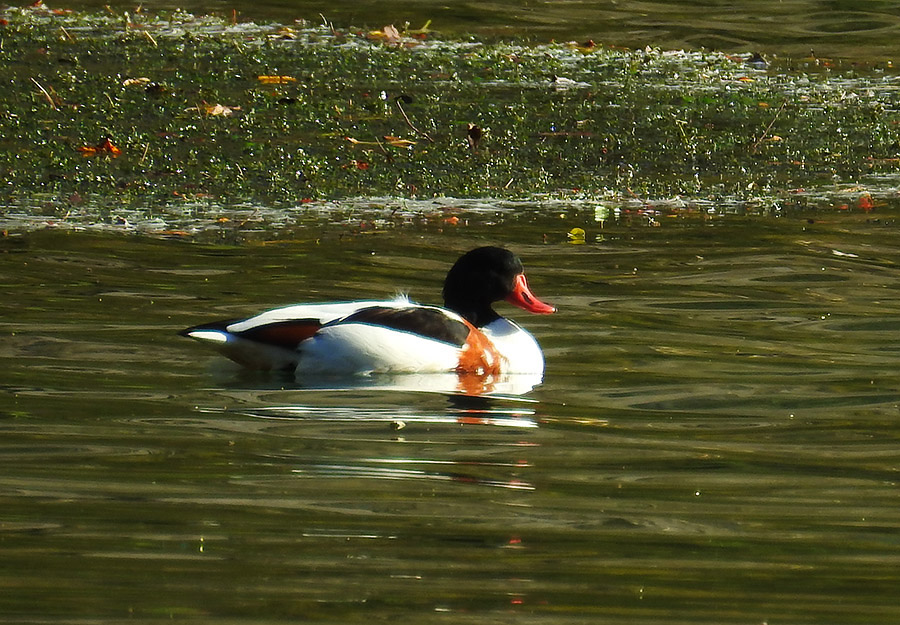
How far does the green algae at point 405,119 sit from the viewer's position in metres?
11.5

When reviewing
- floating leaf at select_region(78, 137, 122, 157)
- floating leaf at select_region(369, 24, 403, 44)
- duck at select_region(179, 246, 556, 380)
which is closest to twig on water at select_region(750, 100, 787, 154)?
floating leaf at select_region(369, 24, 403, 44)

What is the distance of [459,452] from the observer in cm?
561

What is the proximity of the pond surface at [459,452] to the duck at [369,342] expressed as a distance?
0.14m

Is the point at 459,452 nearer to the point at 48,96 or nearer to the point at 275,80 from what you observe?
the point at 48,96

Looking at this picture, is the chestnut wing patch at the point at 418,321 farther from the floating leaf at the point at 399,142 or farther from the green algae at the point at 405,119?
the floating leaf at the point at 399,142

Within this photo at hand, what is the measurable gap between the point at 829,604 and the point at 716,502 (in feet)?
3.20

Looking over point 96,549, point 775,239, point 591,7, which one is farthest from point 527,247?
point 591,7

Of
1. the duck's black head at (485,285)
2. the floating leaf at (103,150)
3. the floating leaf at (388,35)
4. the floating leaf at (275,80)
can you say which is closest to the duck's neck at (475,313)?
the duck's black head at (485,285)

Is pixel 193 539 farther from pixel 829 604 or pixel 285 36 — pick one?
pixel 285 36

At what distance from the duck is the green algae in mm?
3817

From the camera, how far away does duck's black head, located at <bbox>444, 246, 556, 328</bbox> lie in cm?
779

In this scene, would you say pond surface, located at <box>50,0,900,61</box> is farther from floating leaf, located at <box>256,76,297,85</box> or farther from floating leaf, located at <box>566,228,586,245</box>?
floating leaf, located at <box>566,228,586,245</box>

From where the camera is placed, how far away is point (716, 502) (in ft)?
16.0

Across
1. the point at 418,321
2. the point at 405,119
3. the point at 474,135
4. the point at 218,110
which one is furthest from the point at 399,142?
the point at 418,321
